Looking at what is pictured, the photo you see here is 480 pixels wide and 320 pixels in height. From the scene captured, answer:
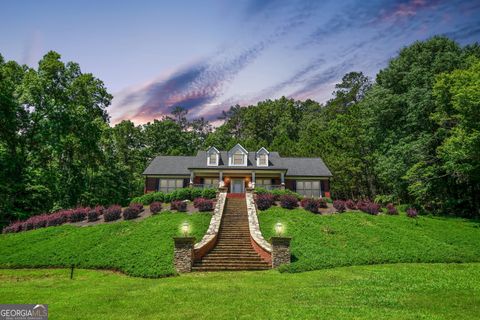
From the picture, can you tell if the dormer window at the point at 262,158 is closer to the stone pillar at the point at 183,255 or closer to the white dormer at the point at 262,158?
the white dormer at the point at 262,158

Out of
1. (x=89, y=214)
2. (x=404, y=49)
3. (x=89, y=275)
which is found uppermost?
(x=404, y=49)

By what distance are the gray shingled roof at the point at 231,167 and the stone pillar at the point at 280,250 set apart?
20.5 meters

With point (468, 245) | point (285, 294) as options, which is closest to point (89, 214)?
point (285, 294)

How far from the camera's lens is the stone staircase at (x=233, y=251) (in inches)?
622

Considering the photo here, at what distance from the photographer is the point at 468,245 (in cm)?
1892

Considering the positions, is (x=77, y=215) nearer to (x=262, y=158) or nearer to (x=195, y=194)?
(x=195, y=194)

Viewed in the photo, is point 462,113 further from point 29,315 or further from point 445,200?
point 29,315

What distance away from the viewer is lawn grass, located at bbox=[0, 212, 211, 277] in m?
16.1

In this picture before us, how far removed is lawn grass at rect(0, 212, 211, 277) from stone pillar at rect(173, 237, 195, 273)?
0.42 m

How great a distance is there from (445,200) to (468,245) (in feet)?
44.1

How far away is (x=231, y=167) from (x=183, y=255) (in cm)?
2187

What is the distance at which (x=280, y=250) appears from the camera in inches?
617

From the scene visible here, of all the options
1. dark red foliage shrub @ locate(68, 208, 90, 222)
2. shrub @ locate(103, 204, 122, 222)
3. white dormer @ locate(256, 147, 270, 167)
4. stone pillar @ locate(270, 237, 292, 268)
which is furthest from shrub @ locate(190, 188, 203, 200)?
stone pillar @ locate(270, 237, 292, 268)

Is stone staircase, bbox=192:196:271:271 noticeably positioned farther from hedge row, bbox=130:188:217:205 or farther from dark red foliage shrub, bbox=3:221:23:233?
dark red foliage shrub, bbox=3:221:23:233
